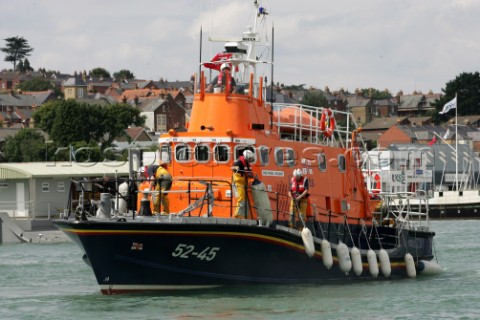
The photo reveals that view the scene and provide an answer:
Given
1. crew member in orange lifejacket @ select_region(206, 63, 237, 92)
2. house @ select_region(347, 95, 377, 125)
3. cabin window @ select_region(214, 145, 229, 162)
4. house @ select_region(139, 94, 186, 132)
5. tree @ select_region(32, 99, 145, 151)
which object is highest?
house @ select_region(347, 95, 377, 125)

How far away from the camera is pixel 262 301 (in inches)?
862

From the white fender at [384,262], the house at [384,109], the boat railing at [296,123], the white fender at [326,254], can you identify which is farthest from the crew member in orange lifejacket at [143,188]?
the house at [384,109]

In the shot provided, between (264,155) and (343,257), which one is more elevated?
(264,155)

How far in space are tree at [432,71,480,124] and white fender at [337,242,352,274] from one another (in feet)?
415

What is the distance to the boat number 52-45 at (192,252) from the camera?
72.3 ft

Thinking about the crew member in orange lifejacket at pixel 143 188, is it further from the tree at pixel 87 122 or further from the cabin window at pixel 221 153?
the tree at pixel 87 122

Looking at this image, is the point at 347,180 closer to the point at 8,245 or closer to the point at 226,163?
the point at 226,163

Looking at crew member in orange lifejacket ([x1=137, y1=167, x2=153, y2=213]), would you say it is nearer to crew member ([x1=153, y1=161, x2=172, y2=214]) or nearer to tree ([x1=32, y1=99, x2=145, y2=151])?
crew member ([x1=153, y1=161, x2=172, y2=214])

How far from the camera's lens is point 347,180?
1051 inches

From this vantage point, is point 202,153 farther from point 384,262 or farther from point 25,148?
point 25,148

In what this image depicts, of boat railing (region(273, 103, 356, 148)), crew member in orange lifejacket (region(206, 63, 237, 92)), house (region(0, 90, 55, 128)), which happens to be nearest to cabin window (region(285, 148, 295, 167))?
boat railing (region(273, 103, 356, 148))

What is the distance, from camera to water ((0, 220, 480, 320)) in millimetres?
21016

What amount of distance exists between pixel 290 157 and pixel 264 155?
100cm

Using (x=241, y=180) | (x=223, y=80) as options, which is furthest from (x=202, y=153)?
(x=223, y=80)
